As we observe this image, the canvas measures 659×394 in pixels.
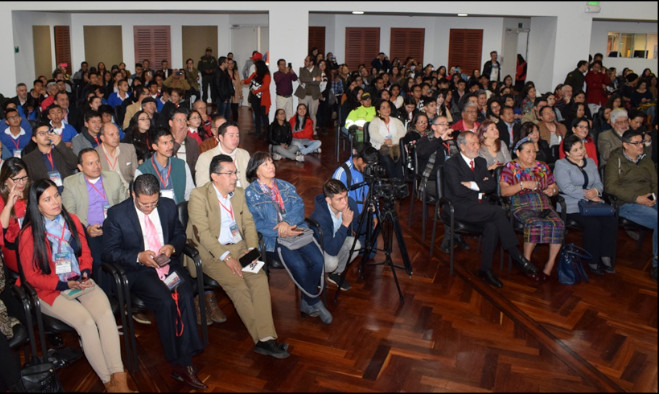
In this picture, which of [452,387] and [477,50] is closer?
[452,387]

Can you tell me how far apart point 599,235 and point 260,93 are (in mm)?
7692

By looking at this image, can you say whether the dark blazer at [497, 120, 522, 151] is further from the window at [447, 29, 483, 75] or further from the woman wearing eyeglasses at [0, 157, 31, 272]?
the window at [447, 29, 483, 75]

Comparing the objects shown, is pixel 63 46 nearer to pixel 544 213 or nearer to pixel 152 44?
pixel 152 44

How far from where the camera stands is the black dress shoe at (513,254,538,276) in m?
5.49

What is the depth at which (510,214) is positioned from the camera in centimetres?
573

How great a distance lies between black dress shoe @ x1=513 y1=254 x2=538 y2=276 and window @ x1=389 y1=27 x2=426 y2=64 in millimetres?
13543

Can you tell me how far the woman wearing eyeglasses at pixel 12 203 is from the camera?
13.4ft

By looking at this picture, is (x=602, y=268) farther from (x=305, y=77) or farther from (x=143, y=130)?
(x=305, y=77)

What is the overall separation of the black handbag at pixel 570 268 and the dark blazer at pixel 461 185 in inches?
32.2

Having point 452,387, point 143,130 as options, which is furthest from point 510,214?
point 143,130

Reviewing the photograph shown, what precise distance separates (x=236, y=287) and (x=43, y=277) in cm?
121

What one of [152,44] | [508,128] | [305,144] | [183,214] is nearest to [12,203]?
[183,214]

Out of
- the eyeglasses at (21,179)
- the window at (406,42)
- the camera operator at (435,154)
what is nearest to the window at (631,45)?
the window at (406,42)

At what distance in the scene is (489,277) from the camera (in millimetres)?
5430
